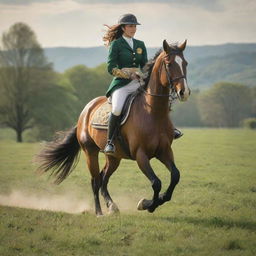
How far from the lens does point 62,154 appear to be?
43.0ft

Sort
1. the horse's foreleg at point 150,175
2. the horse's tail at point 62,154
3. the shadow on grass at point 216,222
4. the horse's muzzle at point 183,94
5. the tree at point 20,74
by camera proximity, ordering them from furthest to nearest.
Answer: the tree at point 20,74
the horse's tail at point 62,154
the horse's foreleg at point 150,175
the shadow on grass at point 216,222
the horse's muzzle at point 183,94

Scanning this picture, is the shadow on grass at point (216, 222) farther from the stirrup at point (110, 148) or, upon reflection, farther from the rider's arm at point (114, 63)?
the rider's arm at point (114, 63)

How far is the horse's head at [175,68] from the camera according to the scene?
8.68 metres

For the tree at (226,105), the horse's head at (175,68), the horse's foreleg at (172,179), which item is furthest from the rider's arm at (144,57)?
the tree at (226,105)

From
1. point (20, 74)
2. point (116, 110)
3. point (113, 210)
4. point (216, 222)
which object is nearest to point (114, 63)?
point (116, 110)

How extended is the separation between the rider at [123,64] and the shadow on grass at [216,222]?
161cm

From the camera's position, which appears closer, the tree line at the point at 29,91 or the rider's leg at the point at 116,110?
the rider's leg at the point at 116,110

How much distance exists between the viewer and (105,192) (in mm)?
11492

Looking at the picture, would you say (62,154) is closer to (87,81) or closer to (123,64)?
(123,64)

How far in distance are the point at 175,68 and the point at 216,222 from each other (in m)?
2.77

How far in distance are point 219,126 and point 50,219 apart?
91.4 m

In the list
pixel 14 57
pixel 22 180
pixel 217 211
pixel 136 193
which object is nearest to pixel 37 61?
pixel 14 57

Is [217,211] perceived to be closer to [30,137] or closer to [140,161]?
[140,161]

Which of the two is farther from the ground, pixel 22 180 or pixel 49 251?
pixel 49 251
